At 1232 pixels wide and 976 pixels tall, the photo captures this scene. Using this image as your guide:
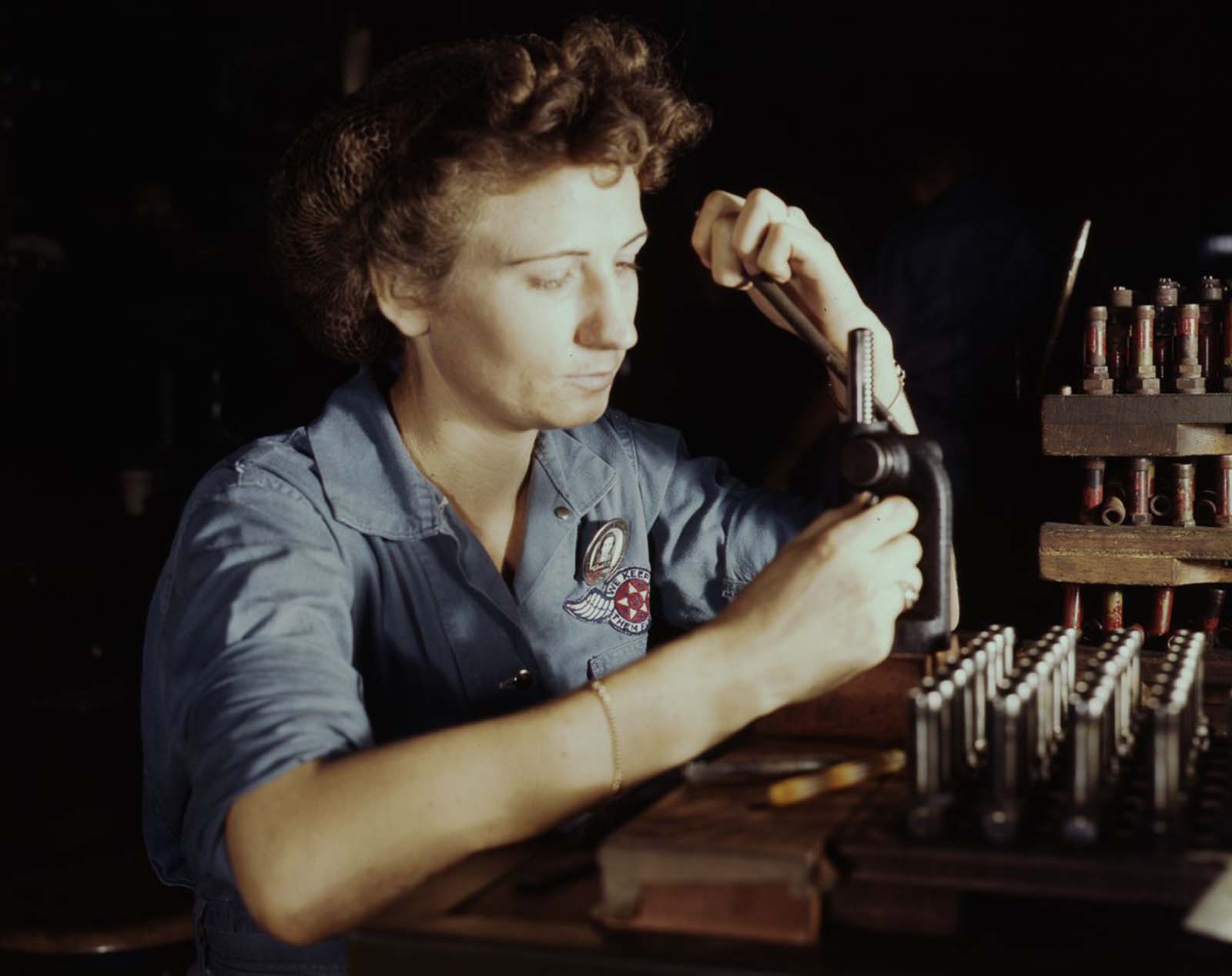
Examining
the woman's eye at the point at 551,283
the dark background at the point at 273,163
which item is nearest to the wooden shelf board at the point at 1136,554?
the woman's eye at the point at 551,283

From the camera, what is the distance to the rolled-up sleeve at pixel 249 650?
152cm

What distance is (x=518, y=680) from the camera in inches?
82.0

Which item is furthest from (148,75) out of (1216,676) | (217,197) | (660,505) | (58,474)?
(1216,676)

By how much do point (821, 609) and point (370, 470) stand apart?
790 millimetres

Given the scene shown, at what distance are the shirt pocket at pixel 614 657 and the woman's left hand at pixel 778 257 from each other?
1.84 ft

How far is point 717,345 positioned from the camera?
7.43 metres

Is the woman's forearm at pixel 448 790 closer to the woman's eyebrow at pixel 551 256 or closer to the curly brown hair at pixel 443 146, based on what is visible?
the woman's eyebrow at pixel 551 256

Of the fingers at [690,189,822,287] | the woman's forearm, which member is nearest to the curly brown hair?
the fingers at [690,189,822,287]

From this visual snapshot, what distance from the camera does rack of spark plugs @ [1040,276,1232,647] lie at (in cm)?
255

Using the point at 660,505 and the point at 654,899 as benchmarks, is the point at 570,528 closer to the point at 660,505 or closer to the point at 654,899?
the point at 660,505

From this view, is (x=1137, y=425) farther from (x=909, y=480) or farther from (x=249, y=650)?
(x=249, y=650)

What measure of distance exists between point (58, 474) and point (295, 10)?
254 centimetres

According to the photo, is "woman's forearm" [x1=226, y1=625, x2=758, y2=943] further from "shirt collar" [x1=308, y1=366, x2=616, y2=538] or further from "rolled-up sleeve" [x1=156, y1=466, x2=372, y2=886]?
"shirt collar" [x1=308, y1=366, x2=616, y2=538]

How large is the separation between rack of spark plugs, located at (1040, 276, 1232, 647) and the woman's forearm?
1.29 meters
